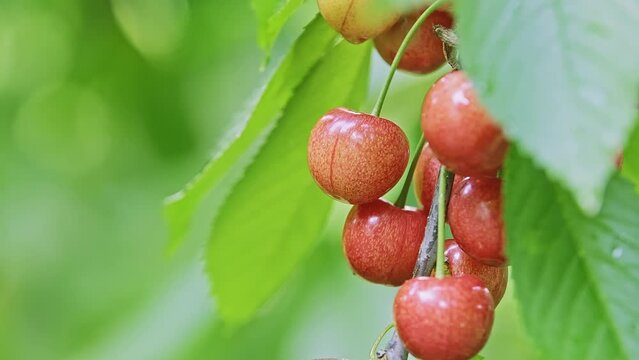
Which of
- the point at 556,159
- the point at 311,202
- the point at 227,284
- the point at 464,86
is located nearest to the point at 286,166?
the point at 311,202

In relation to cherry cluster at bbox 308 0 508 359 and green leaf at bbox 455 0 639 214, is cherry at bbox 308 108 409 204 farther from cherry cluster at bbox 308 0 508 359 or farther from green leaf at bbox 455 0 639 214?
green leaf at bbox 455 0 639 214

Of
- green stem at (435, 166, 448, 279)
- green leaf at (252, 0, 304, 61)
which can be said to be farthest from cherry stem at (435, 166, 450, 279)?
green leaf at (252, 0, 304, 61)

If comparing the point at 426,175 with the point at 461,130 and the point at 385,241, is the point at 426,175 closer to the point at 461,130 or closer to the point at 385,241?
the point at 385,241

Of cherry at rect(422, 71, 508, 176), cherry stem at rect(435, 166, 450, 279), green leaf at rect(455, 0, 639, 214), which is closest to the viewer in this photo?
green leaf at rect(455, 0, 639, 214)

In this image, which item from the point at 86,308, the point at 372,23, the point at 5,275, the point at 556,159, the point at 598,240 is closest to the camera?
the point at 556,159

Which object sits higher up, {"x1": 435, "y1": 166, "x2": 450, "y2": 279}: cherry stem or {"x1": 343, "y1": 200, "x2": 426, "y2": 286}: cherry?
{"x1": 435, "y1": 166, "x2": 450, "y2": 279}: cherry stem

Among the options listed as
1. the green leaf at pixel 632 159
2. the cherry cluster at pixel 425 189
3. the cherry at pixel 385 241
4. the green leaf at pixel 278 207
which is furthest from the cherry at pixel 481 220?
the green leaf at pixel 278 207

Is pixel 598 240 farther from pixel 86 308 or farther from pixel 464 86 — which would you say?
pixel 86 308
